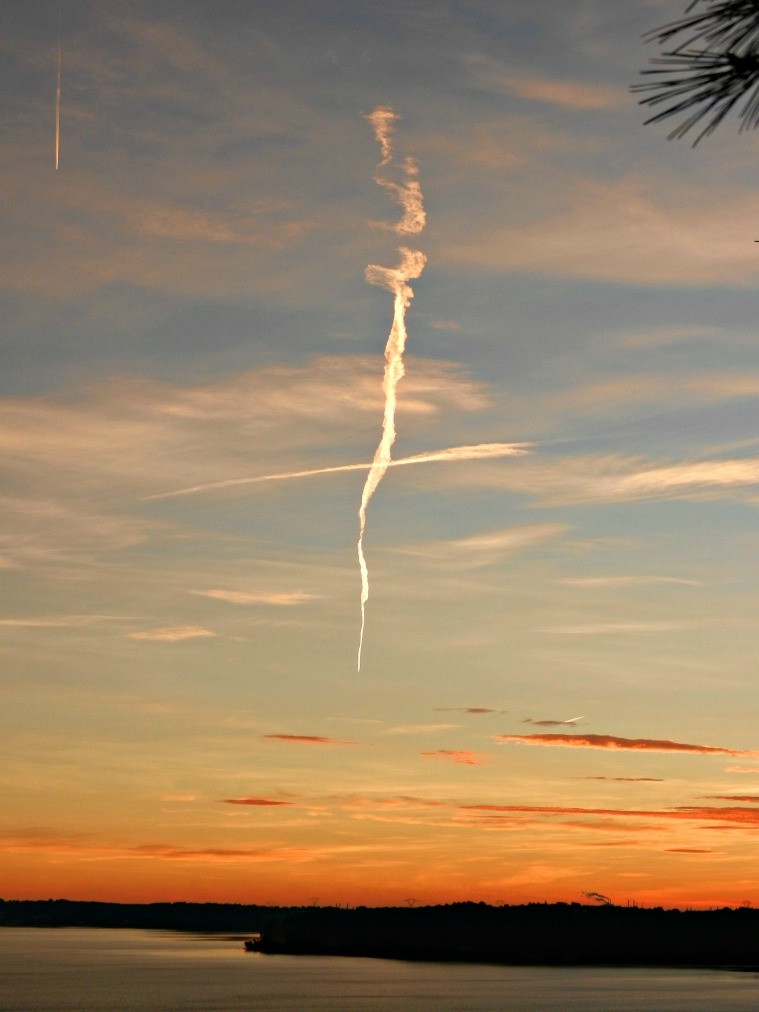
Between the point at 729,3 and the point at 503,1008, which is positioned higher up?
the point at 729,3

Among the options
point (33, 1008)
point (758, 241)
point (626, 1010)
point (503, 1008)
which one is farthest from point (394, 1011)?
point (758, 241)

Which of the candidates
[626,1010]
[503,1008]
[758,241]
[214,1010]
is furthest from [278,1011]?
[758,241]

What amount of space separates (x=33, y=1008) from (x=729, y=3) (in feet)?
675

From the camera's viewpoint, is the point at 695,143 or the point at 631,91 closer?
the point at 631,91

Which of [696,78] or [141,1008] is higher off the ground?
[696,78]

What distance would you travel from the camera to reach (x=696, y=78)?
509 inches

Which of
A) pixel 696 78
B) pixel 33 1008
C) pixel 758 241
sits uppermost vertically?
pixel 696 78

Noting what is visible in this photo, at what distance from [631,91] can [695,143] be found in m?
1.23

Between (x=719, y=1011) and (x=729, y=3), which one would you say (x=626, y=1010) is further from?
(x=729, y=3)

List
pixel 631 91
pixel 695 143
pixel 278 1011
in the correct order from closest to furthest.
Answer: pixel 631 91 → pixel 695 143 → pixel 278 1011

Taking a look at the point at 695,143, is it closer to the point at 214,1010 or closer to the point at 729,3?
the point at 729,3

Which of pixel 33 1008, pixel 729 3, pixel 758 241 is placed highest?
pixel 729 3

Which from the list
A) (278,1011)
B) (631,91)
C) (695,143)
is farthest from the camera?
(278,1011)

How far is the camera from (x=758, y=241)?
45.6 ft
